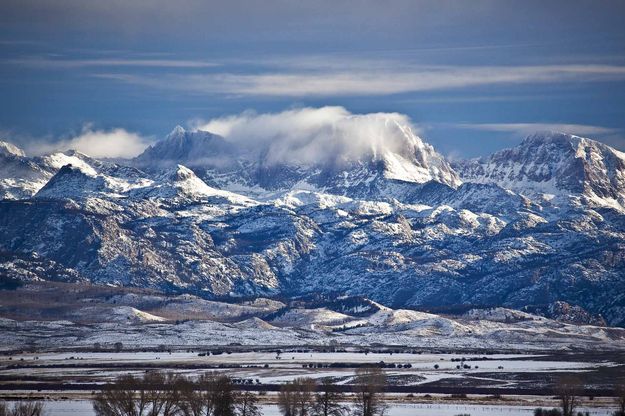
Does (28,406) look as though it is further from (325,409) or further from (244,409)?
(325,409)

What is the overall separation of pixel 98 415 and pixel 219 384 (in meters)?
18.8

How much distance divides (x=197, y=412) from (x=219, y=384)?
8.53 meters

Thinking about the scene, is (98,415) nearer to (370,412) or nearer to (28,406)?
(28,406)

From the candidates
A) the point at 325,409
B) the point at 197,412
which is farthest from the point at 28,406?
the point at 325,409

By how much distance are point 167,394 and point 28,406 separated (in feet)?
68.4

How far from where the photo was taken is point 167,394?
7771 inches

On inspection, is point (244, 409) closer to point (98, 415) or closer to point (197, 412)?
point (197, 412)

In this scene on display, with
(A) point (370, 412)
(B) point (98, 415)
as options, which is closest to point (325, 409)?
(A) point (370, 412)

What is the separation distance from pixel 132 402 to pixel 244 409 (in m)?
17.6

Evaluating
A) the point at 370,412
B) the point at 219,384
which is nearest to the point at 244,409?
the point at 219,384

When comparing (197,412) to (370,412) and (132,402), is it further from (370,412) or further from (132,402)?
(370,412)

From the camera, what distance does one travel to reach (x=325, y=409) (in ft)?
→ 652

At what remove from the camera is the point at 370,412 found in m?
199

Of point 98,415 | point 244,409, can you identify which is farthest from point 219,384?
point 98,415
